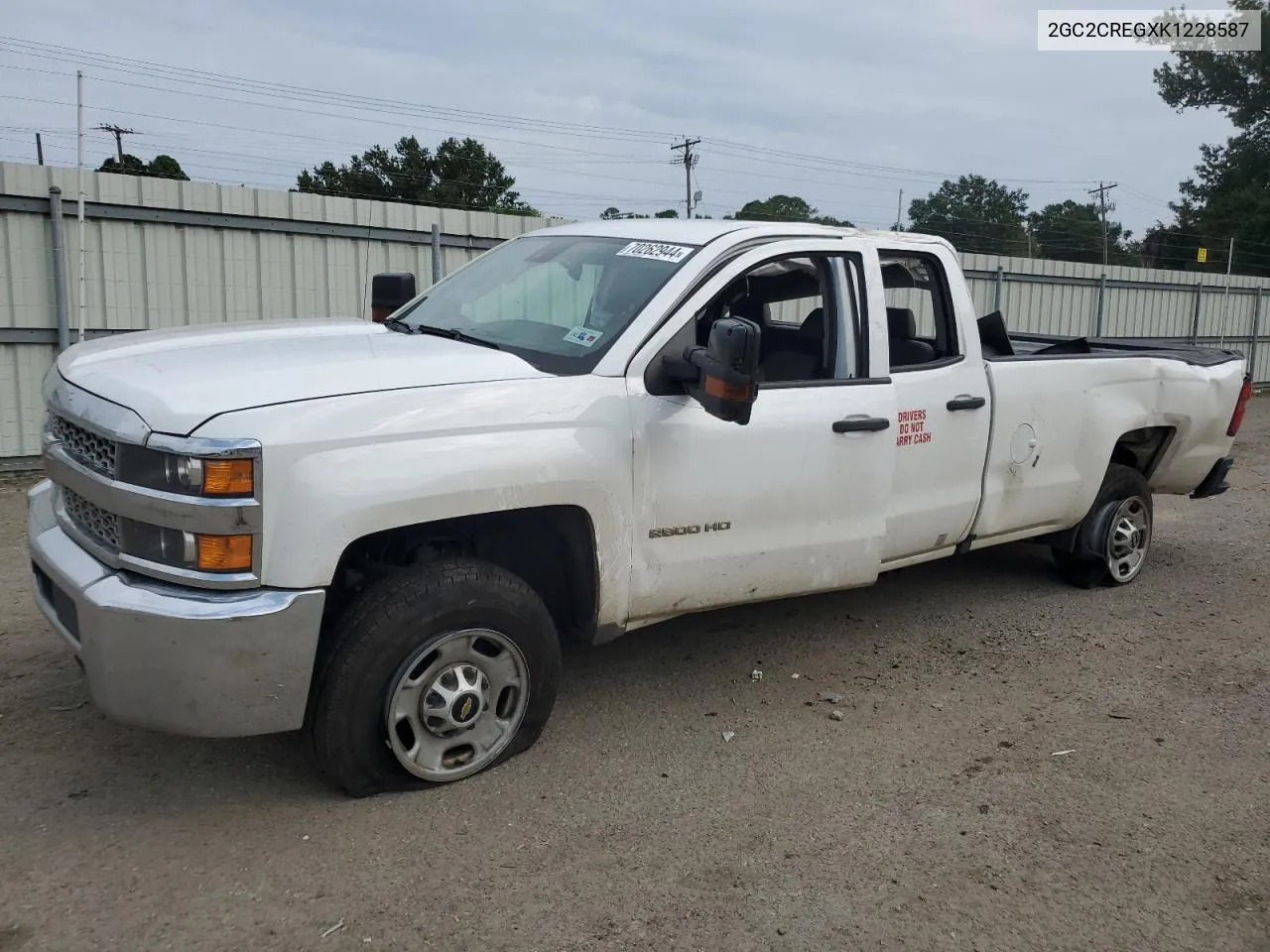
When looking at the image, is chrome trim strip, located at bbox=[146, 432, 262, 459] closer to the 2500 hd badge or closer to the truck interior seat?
the 2500 hd badge

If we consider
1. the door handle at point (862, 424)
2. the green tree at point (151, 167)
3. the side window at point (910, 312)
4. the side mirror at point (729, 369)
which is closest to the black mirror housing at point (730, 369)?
the side mirror at point (729, 369)

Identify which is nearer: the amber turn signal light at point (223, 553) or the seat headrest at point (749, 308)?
the amber turn signal light at point (223, 553)

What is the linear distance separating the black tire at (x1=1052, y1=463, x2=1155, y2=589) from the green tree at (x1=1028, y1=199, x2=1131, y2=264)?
59246 millimetres

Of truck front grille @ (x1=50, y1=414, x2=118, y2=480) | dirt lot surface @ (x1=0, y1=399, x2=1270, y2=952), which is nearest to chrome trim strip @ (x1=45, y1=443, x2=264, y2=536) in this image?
truck front grille @ (x1=50, y1=414, x2=118, y2=480)

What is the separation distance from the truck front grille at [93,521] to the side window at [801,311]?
2245 mm

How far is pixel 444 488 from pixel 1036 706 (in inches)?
110

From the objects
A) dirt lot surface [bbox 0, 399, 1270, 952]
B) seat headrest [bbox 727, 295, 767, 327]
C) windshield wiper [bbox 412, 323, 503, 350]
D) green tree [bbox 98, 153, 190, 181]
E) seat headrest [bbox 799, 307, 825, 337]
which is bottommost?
dirt lot surface [bbox 0, 399, 1270, 952]

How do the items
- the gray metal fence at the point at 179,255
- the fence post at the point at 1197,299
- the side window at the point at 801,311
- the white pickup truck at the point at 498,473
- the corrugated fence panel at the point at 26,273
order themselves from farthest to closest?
the fence post at the point at 1197,299, the gray metal fence at the point at 179,255, the corrugated fence panel at the point at 26,273, the side window at the point at 801,311, the white pickup truck at the point at 498,473

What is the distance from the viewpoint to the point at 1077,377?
564 centimetres

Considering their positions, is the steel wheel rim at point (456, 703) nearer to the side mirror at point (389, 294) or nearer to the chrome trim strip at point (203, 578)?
the chrome trim strip at point (203, 578)

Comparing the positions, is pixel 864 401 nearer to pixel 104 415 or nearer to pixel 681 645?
pixel 681 645

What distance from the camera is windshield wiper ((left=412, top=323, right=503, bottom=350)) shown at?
4.11 m

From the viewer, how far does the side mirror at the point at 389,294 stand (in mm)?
5441

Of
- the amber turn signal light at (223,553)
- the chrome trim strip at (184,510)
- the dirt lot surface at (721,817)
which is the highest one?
the chrome trim strip at (184,510)
